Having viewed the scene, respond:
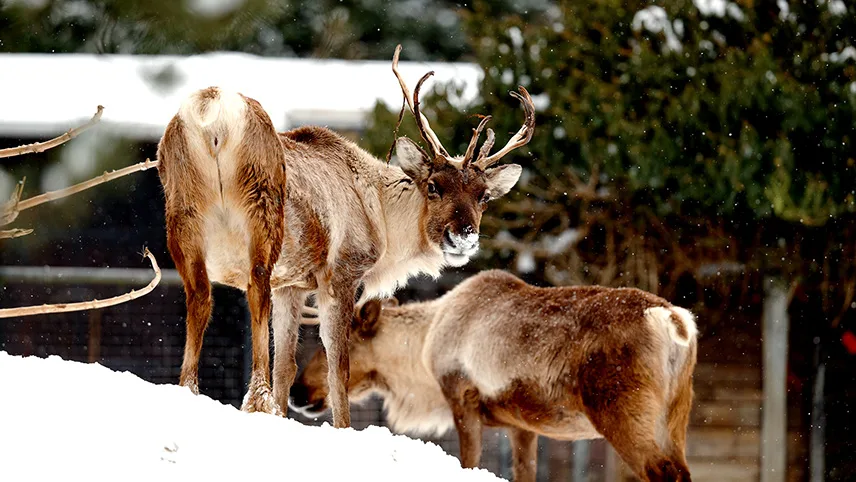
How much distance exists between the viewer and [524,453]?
6969 mm

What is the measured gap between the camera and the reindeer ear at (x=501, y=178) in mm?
5467

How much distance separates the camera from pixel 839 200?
847 centimetres

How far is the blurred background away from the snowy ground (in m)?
5.39

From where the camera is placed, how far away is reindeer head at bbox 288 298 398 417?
24.0ft

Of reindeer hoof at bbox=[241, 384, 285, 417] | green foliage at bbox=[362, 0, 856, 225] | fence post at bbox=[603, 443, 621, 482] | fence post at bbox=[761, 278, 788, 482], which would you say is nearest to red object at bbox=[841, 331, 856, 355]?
fence post at bbox=[761, 278, 788, 482]

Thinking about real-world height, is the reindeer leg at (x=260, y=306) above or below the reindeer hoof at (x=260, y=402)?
above

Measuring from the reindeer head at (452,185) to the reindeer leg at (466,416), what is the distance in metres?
1.61

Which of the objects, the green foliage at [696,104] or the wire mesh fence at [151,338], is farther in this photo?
the wire mesh fence at [151,338]

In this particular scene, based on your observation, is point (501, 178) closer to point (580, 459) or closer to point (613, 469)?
point (580, 459)

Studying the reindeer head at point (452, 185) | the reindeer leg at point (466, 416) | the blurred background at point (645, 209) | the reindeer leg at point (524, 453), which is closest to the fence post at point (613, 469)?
the blurred background at point (645, 209)

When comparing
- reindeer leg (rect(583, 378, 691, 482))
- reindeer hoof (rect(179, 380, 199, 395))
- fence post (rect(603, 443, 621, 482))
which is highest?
reindeer hoof (rect(179, 380, 199, 395))

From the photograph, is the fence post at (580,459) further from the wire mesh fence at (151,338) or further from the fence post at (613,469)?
the fence post at (613,469)

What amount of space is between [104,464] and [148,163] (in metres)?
1.39

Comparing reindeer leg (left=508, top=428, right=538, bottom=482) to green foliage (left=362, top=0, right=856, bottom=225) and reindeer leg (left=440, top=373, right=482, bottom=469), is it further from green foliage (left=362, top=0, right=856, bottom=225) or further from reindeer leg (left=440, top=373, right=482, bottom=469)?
green foliage (left=362, top=0, right=856, bottom=225)
